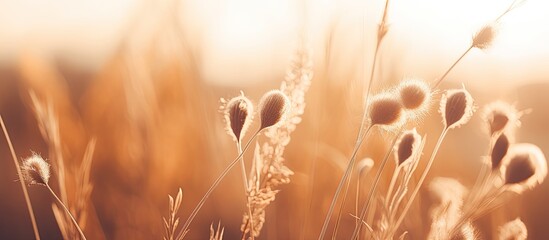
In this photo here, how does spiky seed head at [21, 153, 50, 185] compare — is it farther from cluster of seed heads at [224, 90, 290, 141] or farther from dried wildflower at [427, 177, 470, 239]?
dried wildflower at [427, 177, 470, 239]

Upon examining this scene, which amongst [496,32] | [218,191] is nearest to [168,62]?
[218,191]

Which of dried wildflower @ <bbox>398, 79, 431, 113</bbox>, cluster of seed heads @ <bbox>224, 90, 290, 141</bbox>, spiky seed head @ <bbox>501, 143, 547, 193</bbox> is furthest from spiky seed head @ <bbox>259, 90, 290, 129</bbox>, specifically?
spiky seed head @ <bbox>501, 143, 547, 193</bbox>

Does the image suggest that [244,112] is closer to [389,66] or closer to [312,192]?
[312,192]

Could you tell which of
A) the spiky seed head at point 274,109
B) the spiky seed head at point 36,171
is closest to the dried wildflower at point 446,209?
the spiky seed head at point 274,109

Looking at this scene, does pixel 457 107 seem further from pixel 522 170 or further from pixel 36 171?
pixel 36 171

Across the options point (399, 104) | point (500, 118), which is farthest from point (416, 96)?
point (500, 118)

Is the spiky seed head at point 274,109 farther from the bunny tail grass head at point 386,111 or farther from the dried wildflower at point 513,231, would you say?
the dried wildflower at point 513,231

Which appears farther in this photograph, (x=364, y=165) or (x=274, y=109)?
(x=364, y=165)
